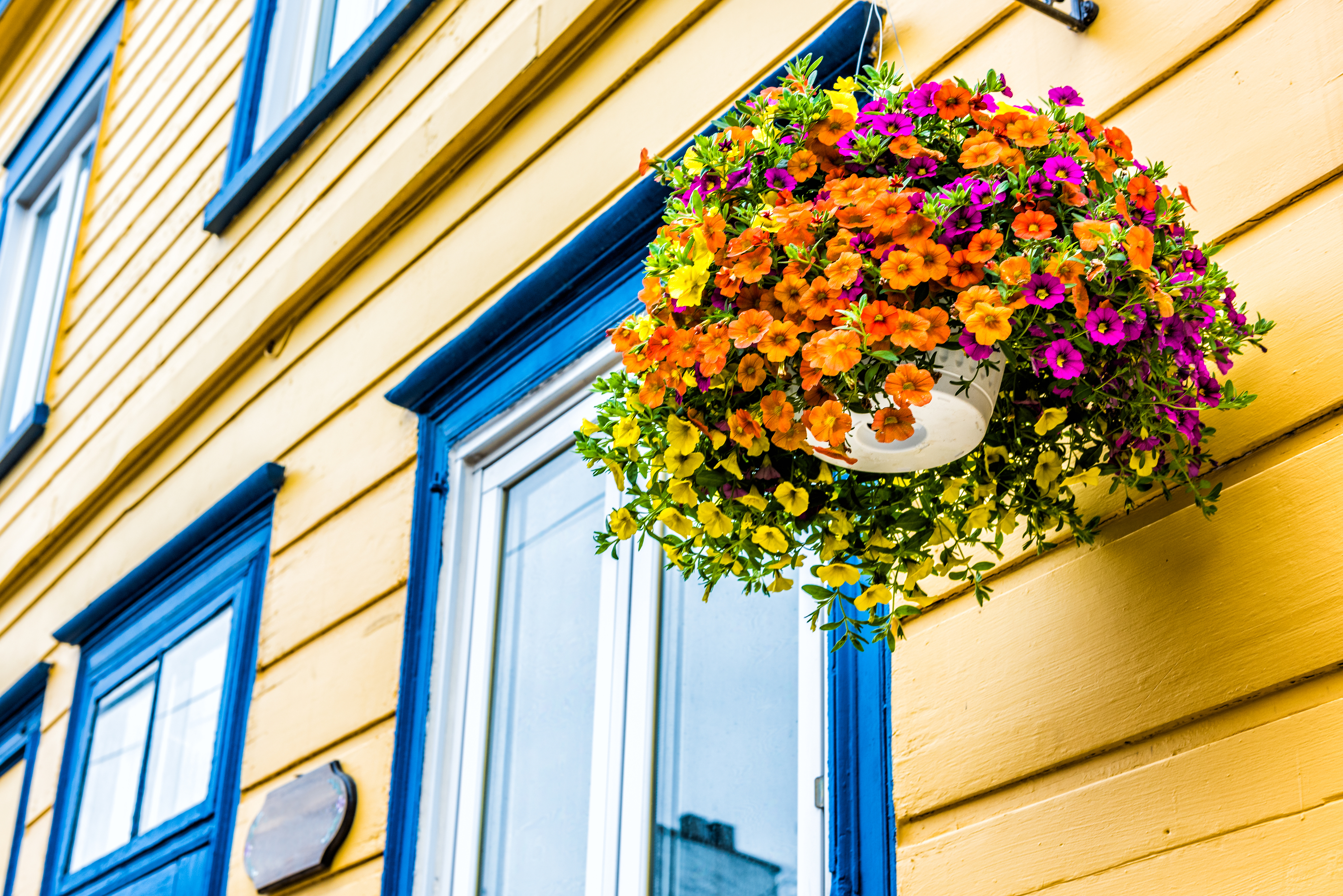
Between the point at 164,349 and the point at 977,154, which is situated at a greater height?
the point at 164,349

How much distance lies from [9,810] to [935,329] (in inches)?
154

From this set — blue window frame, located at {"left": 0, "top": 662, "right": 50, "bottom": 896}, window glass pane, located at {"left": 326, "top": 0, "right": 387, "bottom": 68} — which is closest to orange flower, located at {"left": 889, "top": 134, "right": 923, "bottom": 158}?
window glass pane, located at {"left": 326, "top": 0, "right": 387, "bottom": 68}

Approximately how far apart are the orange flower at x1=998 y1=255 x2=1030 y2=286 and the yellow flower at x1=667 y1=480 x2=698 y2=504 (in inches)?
14.9

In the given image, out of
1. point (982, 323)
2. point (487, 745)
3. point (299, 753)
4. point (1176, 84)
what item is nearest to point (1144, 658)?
point (982, 323)

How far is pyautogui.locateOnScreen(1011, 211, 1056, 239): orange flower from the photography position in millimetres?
1282

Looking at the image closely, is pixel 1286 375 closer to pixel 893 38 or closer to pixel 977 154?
pixel 977 154

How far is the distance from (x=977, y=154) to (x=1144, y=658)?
22.6 inches

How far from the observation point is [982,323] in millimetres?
1250

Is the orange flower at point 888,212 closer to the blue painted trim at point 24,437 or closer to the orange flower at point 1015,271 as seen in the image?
the orange flower at point 1015,271

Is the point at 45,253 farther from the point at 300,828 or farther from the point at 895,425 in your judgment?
the point at 895,425

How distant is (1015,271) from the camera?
1.26 metres

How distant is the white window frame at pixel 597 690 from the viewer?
1.94 metres

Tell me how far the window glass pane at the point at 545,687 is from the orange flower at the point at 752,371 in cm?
108

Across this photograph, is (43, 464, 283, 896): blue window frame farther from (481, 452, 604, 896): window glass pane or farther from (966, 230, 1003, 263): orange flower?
(966, 230, 1003, 263): orange flower
